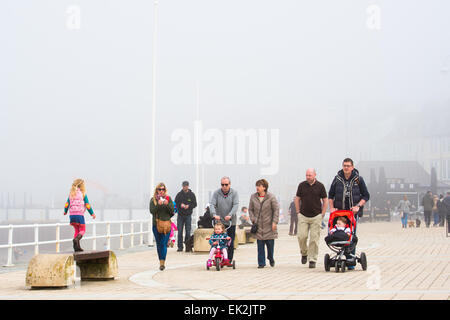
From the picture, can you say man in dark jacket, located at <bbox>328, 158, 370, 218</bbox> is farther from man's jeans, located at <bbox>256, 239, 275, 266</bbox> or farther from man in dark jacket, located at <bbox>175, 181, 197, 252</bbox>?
man in dark jacket, located at <bbox>175, 181, 197, 252</bbox>

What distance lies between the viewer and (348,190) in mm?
13750

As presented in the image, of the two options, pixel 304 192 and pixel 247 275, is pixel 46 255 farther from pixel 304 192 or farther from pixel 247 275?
pixel 304 192

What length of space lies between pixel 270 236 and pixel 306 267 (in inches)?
37.8

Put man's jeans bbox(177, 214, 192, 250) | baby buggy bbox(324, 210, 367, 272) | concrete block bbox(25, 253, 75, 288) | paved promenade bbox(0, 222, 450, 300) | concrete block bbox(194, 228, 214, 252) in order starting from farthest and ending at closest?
man's jeans bbox(177, 214, 192, 250)
concrete block bbox(194, 228, 214, 252)
baby buggy bbox(324, 210, 367, 272)
concrete block bbox(25, 253, 75, 288)
paved promenade bbox(0, 222, 450, 300)

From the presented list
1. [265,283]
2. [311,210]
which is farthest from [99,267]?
[311,210]

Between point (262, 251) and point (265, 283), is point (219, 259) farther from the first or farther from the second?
point (265, 283)

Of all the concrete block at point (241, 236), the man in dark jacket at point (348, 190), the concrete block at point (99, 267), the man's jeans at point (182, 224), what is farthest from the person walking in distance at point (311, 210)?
the concrete block at point (241, 236)

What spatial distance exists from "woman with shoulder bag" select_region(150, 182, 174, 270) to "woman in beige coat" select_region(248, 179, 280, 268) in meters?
1.73

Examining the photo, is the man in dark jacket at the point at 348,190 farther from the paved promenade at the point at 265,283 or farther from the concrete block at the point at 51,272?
the concrete block at the point at 51,272

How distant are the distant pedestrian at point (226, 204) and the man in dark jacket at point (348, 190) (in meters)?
2.35

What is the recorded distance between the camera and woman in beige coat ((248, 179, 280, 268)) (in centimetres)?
1507

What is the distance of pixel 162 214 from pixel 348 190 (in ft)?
12.3

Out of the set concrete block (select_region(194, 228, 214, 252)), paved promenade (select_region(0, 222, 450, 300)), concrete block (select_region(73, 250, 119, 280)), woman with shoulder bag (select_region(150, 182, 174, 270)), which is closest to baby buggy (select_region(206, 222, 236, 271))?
paved promenade (select_region(0, 222, 450, 300))
